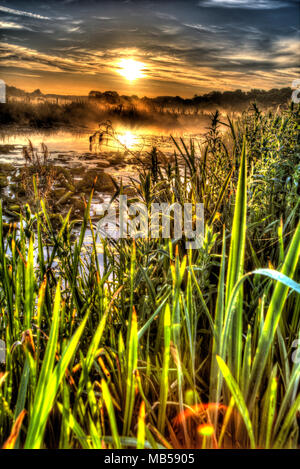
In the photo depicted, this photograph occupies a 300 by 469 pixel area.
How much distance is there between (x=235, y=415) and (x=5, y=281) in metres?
0.43

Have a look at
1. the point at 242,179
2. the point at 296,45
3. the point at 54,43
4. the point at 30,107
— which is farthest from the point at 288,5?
the point at 242,179

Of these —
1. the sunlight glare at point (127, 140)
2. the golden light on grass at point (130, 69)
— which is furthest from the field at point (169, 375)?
the golden light on grass at point (130, 69)

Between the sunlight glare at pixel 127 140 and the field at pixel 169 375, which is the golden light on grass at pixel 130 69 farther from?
the field at pixel 169 375

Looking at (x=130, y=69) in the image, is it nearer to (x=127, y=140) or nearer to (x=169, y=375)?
(x=127, y=140)

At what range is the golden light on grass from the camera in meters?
2.40

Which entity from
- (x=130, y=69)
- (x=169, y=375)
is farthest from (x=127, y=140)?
(x=130, y=69)

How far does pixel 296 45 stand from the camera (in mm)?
3305

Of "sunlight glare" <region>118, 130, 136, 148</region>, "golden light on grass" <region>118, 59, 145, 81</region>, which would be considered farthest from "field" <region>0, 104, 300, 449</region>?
"golden light on grass" <region>118, 59, 145, 81</region>

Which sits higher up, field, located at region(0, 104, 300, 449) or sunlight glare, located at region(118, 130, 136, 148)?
sunlight glare, located at region(118, 130, 136, 148)

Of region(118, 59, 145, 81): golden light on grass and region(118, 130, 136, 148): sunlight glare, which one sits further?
region(118, 59, 145, 81): golden light on grass

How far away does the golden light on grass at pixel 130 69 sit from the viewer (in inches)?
94.4

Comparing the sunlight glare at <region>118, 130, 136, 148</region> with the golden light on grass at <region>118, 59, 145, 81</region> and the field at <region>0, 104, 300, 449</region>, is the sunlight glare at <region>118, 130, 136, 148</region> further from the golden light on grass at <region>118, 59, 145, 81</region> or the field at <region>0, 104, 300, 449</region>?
the golden light on grass at <region>118, 59, 145, 81</region>

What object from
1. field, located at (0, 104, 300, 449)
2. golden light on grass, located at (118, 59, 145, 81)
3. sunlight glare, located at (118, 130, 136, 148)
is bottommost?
field, located at (0, 104, 300, 449)

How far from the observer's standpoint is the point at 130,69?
96.7 inches
